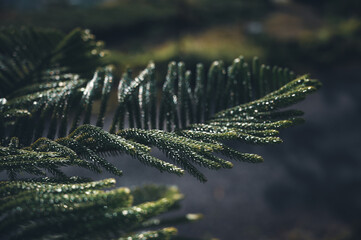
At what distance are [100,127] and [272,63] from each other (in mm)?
7797

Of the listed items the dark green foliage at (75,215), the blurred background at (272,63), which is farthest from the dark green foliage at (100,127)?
the blurred background at (272,63)

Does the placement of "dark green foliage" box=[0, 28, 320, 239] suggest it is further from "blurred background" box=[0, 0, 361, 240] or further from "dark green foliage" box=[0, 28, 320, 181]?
"blurred background" box=[0, 0, 361, 240]

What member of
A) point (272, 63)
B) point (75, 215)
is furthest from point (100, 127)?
point (272, 63)

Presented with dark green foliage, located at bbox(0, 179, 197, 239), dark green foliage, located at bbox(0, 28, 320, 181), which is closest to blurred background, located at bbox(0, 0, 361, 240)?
dark green foliage, located at bbox(0, 28, 320, 181)

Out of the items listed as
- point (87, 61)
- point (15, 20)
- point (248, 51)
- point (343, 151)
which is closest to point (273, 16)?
point (248, 51)

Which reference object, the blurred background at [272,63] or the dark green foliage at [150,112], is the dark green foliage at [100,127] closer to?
the dark green foliage at [150,112]

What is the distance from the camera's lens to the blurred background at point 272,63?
477cm

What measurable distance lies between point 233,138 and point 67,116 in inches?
17.3

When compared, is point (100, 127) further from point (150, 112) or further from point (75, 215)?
point (75, 215)

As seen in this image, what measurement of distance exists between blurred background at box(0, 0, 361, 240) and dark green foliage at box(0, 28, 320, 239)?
200 mm

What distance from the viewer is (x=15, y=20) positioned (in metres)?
9.38

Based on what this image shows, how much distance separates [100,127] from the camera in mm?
762

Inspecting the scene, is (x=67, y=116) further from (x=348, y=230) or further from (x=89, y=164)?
(x=348, y=230)

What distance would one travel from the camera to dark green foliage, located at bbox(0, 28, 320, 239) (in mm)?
482
